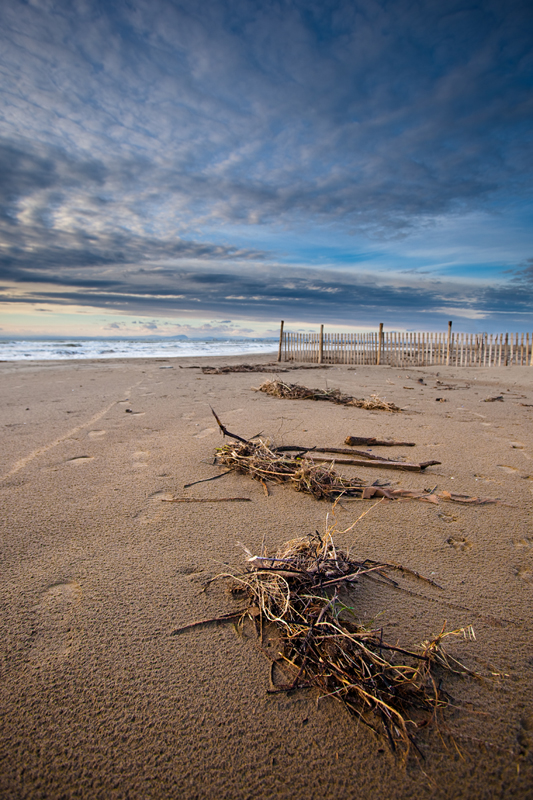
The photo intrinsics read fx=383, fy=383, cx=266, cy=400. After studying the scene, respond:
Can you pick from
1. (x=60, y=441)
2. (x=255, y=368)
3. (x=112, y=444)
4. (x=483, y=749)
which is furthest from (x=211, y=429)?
(x=255, y=368)

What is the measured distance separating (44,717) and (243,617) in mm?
646

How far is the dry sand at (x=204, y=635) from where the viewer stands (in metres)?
0.95

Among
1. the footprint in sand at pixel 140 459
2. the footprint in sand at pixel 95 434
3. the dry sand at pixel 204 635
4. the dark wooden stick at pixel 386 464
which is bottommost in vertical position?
the dry sand at pixel 204 635

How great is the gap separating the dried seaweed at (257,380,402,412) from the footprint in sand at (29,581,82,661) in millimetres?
4168

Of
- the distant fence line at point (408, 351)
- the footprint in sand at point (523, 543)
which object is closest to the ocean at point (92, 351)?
the distant fence line at point (408, 351)

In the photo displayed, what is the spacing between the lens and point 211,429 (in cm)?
397

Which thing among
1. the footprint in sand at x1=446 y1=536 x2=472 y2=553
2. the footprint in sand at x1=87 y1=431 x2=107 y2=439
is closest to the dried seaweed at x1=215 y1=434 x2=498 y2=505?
the footprint in sand at x1=446 y1=536 x2=472 y2=553

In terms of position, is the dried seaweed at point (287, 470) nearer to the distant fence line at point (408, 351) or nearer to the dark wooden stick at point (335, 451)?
the dark wooden stick at point (335, 451)

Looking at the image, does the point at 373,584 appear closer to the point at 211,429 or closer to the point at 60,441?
the point at 211,429

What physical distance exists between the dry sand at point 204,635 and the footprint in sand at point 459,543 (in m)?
0.01

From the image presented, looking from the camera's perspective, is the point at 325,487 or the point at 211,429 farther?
the point at 211,429

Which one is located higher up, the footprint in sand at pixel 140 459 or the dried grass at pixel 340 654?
the footprint in sand at pixel 140 459

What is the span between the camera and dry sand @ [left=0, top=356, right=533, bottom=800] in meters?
0.95

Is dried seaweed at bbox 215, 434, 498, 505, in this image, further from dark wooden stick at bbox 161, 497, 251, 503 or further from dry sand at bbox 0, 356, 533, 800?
dark wooden stick at bbox 161, 497, 251, 503
